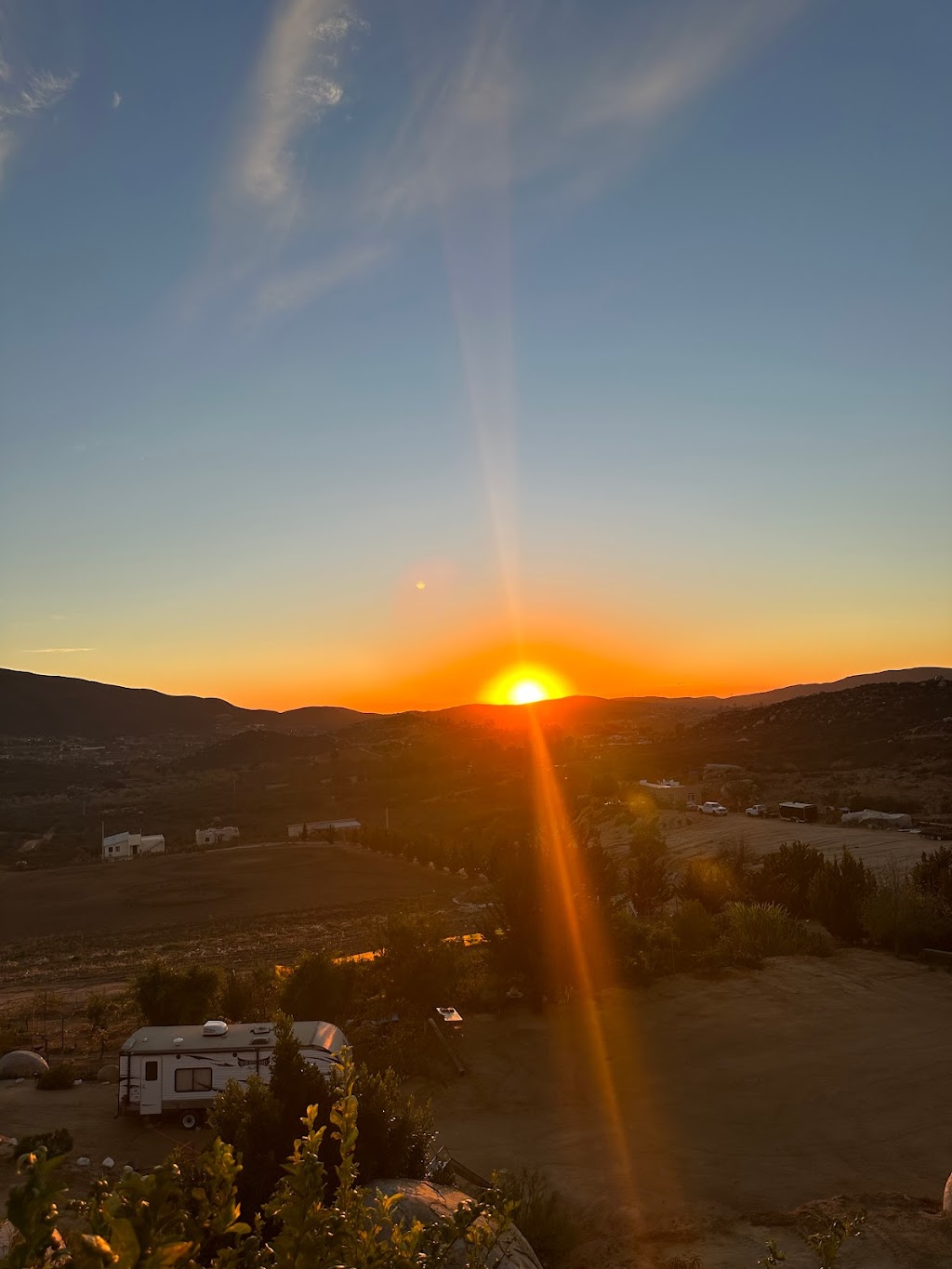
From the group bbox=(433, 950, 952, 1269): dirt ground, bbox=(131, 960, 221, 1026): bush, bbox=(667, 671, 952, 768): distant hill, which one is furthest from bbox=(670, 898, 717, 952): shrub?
bbox=(667, 671, 952, 768): distant hill

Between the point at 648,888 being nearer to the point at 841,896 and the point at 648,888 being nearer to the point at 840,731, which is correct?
the point at 841,896

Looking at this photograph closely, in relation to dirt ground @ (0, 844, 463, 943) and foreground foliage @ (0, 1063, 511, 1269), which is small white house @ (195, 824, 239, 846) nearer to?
dirt ground @ (0, 844, 463, 943)

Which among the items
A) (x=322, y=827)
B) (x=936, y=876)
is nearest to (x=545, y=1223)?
(x=936, y=876)

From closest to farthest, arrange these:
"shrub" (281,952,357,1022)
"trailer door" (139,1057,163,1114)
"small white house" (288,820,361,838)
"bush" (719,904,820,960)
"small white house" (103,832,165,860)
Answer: "trailer door" (139,1057,163,1114) → "shrub" (281,952,357,1022) → "bush" (719,904,820,960) → "small white house" (103,832,165,860) → "small white house" (288,820,361,838)

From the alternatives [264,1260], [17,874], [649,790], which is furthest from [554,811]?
[264,1260]

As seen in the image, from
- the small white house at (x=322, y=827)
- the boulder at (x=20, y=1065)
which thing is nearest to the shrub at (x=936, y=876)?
the boulder at (x=20, y=1065)

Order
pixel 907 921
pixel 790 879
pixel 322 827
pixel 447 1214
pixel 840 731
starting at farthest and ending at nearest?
pixel 840 731 → pixel 322 827 → pixel 790 879 → pixel 907 921 → pixel 447 1214

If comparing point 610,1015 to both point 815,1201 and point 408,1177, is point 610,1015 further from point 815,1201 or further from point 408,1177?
point 408,1177
